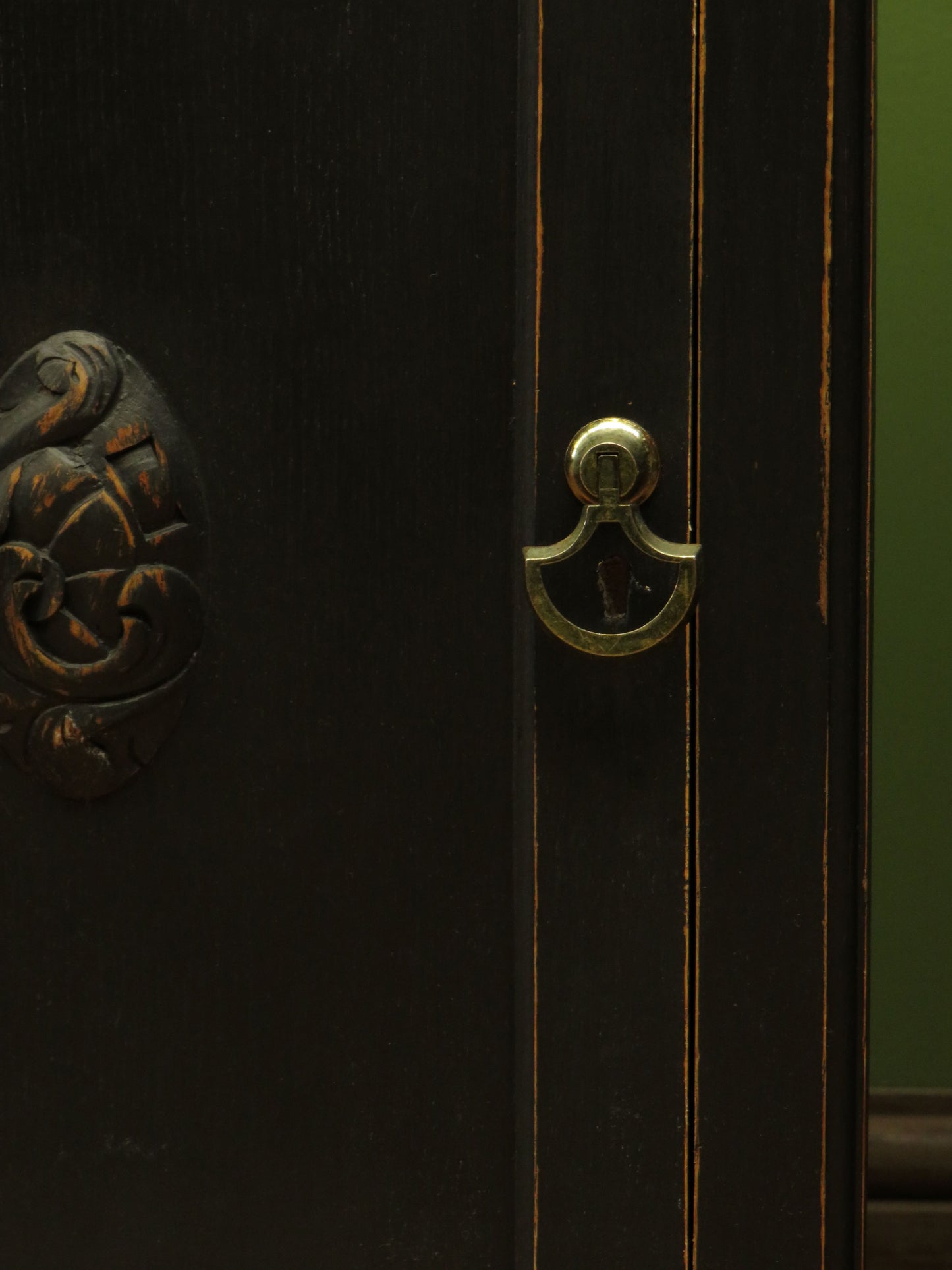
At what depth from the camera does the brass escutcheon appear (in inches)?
21.0

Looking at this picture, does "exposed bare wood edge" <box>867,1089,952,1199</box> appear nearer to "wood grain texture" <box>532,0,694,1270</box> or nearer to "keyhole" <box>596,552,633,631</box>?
"wood grain texture" <box>532,0,694,1270</box>

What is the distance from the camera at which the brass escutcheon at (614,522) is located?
533mm

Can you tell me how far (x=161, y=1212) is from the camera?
59 cm

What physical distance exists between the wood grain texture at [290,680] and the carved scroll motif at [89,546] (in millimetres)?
17

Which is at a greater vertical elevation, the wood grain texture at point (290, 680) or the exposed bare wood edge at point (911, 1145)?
the wood grain texture at point (290, 680)

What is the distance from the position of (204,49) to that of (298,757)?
1.15 ft

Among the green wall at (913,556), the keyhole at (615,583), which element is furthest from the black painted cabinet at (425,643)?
the green wall at (913,556)

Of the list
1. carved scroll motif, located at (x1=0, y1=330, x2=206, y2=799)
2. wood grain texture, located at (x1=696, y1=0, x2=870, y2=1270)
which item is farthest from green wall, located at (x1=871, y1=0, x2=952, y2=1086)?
carved scroll motif, located at (x1=0, y1=330, x2=206, y2=799)

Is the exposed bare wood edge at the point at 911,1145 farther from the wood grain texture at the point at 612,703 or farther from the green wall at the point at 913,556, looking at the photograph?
the wood grain texture at the point at 612,703

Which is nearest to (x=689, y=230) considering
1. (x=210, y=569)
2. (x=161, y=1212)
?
(x=210, y=569)

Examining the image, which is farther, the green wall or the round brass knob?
the green wall

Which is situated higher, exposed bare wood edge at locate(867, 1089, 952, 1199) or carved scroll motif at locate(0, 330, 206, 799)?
carved scroll motif at locate(0, 330, 206, 799)

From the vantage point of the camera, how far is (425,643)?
→ 22.6 inches

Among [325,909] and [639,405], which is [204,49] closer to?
[639,405]
